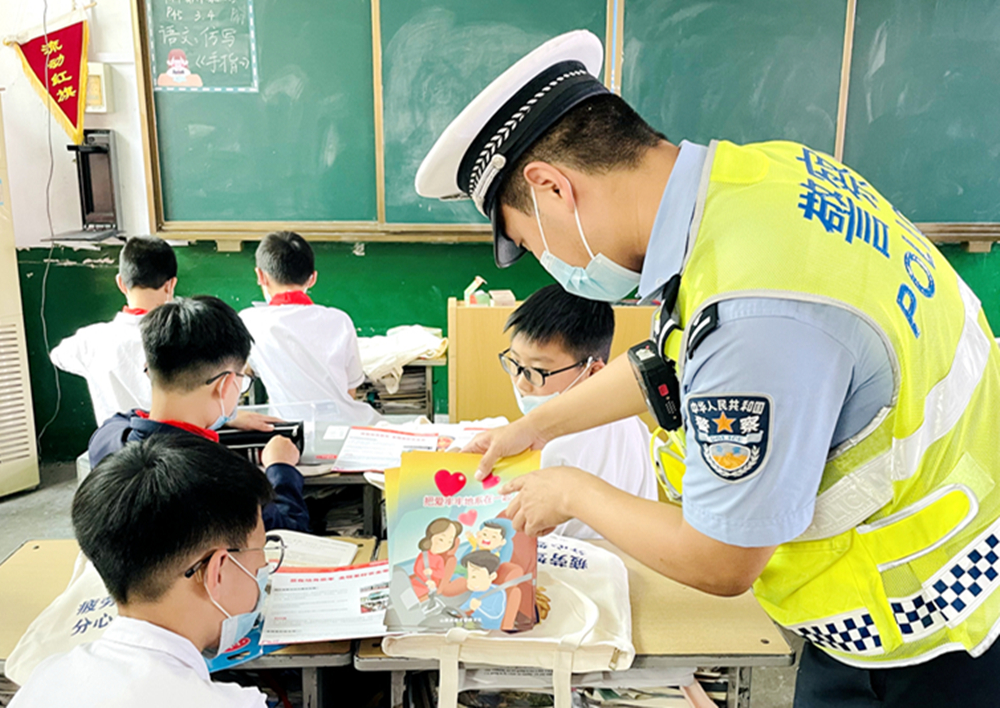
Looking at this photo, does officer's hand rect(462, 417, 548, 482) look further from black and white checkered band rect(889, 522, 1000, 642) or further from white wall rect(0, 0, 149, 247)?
white wall rect(0, 0, 149, 247)

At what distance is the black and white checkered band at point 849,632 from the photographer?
873 millimetres

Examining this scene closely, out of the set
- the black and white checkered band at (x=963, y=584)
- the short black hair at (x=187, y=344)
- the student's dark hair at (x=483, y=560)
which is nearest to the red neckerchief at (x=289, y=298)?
the short black hair at (x=187, y=344)

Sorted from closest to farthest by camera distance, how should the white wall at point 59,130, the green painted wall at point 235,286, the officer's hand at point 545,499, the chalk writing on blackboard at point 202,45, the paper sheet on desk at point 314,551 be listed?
the officer's hand at point 545,499, the paper sheet on desk at point 314,551, the chalk writing on blackboard at point 202,45, the white wall at point 59,130, the green painted wall at point 235,286

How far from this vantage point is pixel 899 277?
774 millimetres

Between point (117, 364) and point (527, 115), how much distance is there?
2177mm

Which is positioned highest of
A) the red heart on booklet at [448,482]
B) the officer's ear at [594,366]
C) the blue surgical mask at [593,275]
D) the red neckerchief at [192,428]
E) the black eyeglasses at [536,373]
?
the blue surgical mask at [593,275]

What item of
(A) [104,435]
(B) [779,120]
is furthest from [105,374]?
(B) [779,120]

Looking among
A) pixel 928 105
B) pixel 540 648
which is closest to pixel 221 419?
pixel 540 648

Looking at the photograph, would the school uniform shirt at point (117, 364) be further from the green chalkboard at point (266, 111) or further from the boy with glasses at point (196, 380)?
the green chalkboard at point (266, 111)

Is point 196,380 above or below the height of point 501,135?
below

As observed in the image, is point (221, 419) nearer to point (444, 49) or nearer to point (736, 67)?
point (444, 49)

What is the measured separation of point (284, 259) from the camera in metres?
2.86

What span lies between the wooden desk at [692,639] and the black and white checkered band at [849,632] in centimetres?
27

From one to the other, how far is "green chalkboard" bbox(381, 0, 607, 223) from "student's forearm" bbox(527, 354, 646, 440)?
2541 mm
